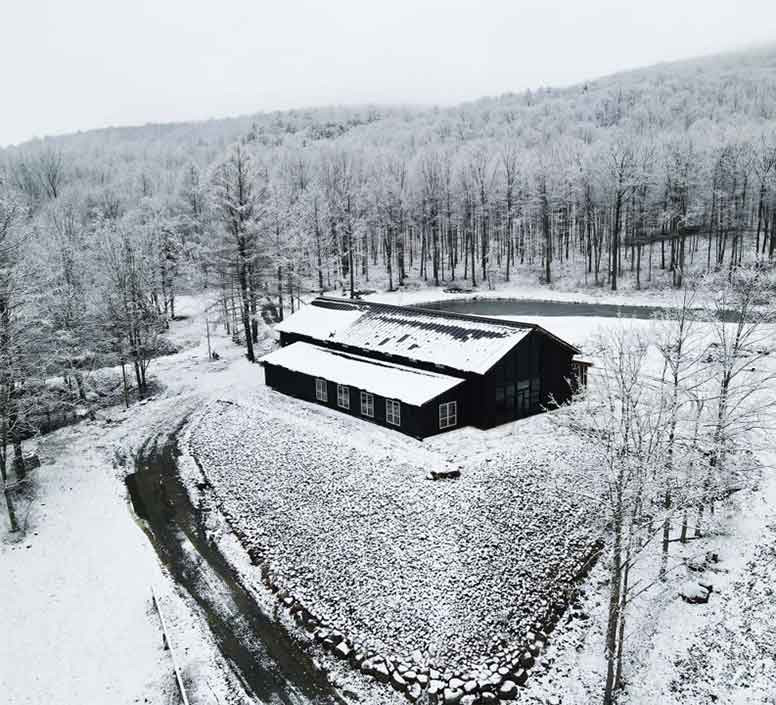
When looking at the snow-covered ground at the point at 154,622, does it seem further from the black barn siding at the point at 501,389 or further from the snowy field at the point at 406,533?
the black barn siding at the point at 501,389

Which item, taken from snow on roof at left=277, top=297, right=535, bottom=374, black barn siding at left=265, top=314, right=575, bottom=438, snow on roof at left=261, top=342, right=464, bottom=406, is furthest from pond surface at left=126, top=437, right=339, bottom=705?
snow on roof at left=277, top=297, right=535, bottom=374

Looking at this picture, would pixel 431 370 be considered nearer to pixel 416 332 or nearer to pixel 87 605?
pixel 416 332

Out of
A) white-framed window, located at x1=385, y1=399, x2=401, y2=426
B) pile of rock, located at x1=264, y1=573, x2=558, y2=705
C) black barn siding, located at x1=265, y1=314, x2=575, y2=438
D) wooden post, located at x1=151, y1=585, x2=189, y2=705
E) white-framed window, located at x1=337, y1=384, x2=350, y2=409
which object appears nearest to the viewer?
wooden post, located at x1=151, y1=585, x2=189, y2=705

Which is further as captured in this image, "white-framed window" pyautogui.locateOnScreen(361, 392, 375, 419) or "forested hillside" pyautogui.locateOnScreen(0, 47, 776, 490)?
"forested hillside" pyautogui.locateOnScreen(0, 47, 776, 490)

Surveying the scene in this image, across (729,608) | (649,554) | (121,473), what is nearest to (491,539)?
(649,554)

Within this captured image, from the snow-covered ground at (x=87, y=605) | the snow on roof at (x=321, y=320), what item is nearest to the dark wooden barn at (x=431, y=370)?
the snow on roof at (x=321, y=320)

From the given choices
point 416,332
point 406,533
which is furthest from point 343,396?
point 406,533

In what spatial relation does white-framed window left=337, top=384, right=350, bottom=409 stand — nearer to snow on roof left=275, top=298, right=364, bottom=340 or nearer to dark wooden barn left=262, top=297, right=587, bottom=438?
dark wooden barn left=262, top=297, right=587, bottom=438
